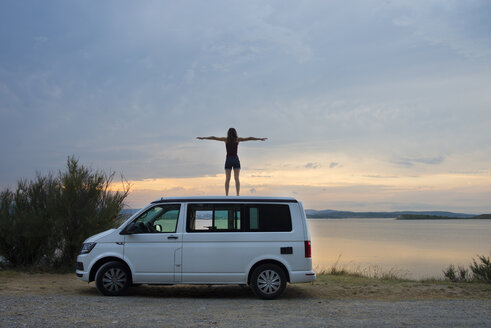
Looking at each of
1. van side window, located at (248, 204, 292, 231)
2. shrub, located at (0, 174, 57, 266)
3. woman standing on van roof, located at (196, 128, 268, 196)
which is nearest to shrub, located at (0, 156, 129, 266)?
shrub, located at (0, 174, 57, 266)

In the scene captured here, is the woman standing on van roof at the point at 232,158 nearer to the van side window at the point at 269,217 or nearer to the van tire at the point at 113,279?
the van side window at the point at 269,217

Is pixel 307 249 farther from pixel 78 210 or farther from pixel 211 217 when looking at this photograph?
pixel 78 210

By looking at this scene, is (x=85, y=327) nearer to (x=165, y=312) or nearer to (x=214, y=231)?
(x=165, y=312)

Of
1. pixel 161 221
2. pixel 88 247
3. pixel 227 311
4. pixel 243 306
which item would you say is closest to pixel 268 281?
pixel 243 306

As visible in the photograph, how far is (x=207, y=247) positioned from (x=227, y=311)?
5.61ft

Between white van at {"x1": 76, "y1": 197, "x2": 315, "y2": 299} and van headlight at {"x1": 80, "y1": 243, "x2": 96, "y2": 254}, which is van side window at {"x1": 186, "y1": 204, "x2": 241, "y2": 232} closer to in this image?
white van at {"x1": 76, "y1": 197, "x2": 315, "y2": 299}

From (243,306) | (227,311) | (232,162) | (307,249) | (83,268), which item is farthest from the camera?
(232,162)

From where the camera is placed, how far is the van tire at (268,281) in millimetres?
10344

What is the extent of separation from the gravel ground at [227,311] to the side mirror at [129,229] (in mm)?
1344

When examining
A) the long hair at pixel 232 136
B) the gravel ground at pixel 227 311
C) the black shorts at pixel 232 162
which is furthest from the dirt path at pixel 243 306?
the long hair at pixel 232 136

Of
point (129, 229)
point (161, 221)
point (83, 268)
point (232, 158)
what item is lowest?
point (83, 268)

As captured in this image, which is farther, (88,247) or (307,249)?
(88,247)

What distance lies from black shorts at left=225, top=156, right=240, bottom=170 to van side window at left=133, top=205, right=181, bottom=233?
4.21m

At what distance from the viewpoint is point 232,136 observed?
14.7 m
